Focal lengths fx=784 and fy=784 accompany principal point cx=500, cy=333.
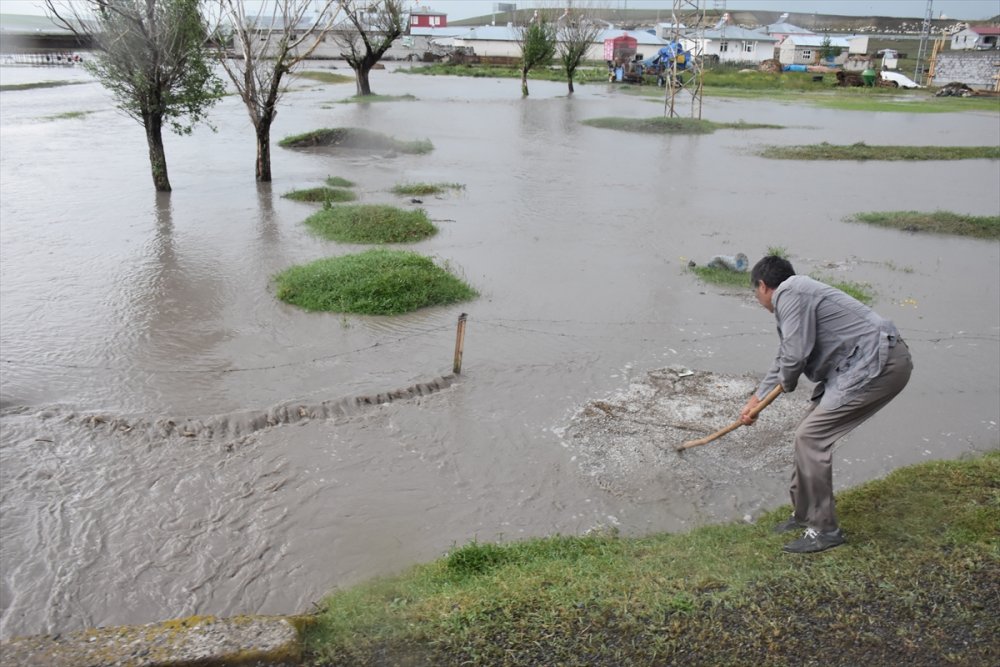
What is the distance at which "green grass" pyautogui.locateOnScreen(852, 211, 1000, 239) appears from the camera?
508 inches

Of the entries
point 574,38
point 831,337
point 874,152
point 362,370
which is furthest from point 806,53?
point 831,337

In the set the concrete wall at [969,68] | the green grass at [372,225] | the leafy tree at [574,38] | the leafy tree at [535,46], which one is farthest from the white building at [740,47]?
the green grass at [372,225]

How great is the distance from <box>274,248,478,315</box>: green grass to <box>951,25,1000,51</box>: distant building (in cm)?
6438

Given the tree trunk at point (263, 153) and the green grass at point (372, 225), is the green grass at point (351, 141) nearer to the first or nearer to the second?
the tree trunk at point (263, 153)

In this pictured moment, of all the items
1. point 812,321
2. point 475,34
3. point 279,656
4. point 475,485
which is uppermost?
point 475,34

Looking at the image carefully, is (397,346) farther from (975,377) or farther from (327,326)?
(975,377)

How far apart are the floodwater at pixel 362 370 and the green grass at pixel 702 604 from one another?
30.4 inches

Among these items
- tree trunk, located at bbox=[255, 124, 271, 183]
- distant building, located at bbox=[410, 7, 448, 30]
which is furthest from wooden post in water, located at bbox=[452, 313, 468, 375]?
distant building, located at bbox=[410, 7, 448, 30]

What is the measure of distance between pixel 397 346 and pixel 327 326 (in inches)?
35.7

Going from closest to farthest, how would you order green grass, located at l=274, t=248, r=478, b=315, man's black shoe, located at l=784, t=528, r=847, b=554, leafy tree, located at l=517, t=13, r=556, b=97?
1. man's black shoe, located at l=784, t=528, r=847, b=554
2. green grass, located at l=274, t=248, r=478, b=315
3. leafy tree, located at l=517, t=13, r=556, b=97

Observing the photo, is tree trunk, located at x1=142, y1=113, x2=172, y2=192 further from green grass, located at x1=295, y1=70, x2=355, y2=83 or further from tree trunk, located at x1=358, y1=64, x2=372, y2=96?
green grass, located at x1=295, y1=70, x2=355, y2=83

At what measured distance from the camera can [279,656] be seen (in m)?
3.19

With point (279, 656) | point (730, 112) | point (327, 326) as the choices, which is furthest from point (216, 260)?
point (730, 112)

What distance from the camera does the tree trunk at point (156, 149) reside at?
13438mm
